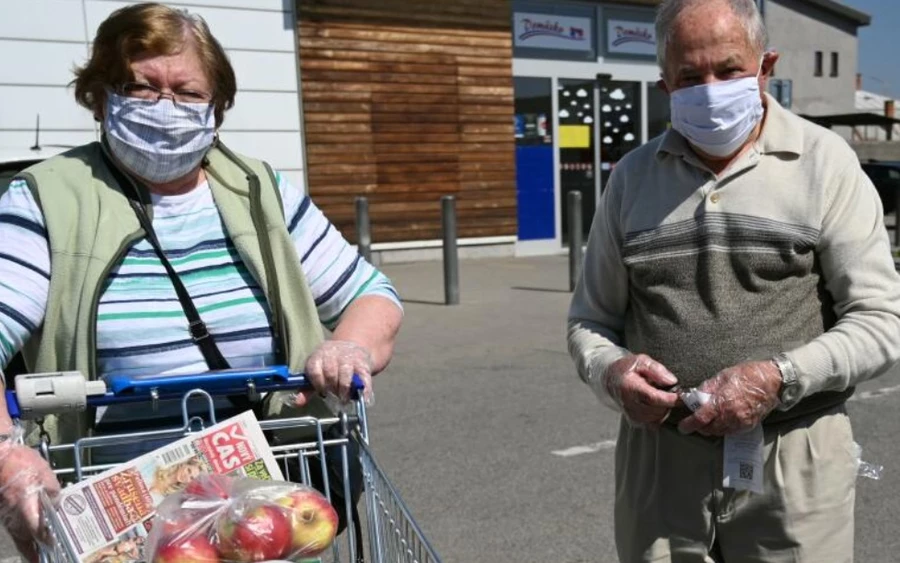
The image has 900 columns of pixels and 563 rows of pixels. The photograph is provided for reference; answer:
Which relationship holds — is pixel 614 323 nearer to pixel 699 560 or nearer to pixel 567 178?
pixel 699 560

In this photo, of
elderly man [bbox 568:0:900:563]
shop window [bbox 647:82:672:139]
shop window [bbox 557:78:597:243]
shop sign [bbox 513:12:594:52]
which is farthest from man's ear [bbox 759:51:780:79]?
shop window [bbox 647:82:672:139]

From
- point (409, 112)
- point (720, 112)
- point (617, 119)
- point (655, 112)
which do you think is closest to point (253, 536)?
point (720, 112)

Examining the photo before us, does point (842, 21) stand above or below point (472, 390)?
above

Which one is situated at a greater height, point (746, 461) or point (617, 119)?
point (617, 119)

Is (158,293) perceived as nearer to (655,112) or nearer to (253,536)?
(253,536)

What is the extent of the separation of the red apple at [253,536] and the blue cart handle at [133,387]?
40 cm

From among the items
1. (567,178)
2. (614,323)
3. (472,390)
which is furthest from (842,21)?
(614,323)

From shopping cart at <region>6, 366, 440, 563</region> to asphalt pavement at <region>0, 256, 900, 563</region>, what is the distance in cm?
223

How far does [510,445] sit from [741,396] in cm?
372

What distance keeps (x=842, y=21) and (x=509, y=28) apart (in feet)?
107

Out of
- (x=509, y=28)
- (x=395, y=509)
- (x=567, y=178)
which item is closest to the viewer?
(x=395, y=509)

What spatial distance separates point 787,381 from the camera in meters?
2.11

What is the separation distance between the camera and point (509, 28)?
14555 mm

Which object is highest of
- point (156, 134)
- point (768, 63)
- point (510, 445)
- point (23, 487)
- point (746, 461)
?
point (768, 63)
